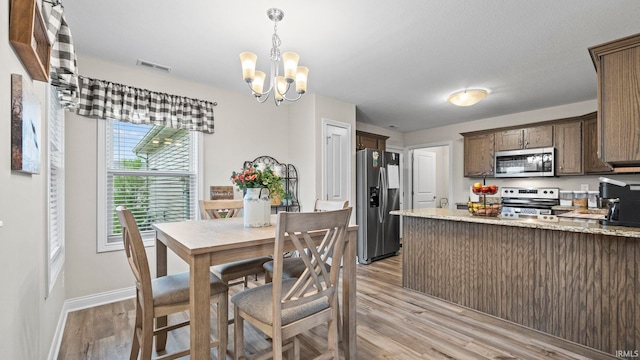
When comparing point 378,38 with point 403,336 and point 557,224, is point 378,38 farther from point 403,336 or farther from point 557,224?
point 403,336

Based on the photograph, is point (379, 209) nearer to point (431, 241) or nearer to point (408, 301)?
point (431, 241)

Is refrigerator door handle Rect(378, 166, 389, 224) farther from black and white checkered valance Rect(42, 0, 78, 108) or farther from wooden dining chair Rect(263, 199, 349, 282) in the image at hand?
black and white checkered valance Rect(42, 0, 78, 108)

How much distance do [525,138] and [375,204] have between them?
2.62 meters

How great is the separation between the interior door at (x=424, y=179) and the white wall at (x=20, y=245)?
5737mm

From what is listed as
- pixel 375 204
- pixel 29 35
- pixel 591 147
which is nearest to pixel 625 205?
pixel 591 147

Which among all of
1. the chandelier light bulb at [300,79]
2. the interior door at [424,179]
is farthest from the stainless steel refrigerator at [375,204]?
the chandelier light bulb at [300,79]

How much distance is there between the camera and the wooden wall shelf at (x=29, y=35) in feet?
3.51

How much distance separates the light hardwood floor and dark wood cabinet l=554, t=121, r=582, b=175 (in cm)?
297

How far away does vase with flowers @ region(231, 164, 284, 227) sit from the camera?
1.86m

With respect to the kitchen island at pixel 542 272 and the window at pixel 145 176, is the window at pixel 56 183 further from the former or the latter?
the kitchen island at pixel 542 272

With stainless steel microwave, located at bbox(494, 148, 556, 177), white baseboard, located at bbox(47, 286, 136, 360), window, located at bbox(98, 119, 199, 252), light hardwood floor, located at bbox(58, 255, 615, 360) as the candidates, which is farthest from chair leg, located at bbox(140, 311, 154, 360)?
stainless steel microwave, located at bbox(494, 148, 556, 177)

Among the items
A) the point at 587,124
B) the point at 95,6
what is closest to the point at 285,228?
the point at 95,6

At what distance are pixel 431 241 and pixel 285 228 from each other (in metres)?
2.20

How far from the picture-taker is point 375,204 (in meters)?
4.42
